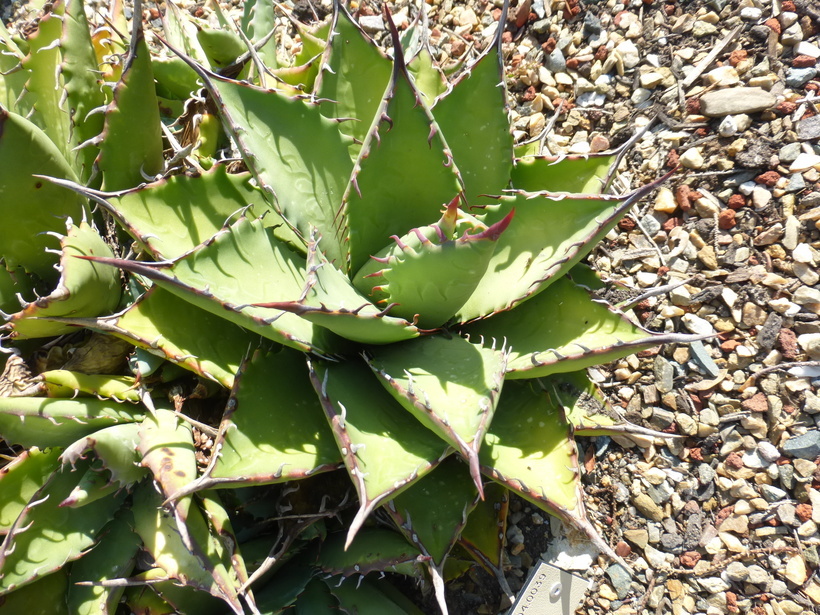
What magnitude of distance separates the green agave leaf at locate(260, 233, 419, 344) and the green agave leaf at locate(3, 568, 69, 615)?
87 cm

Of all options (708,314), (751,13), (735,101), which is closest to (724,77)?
(735,101)

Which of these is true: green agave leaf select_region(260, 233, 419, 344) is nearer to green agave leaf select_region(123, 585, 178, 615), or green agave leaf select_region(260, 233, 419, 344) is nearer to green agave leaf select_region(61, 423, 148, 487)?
green agave leaf select_region(61, 423, 148, 487)

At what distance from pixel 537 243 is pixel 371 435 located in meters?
0.49

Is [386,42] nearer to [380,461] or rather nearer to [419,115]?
[419,115]

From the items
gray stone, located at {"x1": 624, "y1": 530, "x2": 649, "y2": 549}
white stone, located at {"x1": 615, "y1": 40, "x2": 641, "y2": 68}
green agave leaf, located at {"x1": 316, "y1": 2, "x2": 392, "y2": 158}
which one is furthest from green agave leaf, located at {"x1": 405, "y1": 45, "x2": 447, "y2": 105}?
gray stone, located at {"x1": 624, "y1": 530, "x2": 649, "y2": 549}

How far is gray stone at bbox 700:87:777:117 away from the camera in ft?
5.06

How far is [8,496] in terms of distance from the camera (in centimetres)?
121

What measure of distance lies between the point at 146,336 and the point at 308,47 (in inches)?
33.6

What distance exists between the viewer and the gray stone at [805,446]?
4.63 feet

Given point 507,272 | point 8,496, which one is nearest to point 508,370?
point 507,272

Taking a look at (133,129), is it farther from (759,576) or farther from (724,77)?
(759,576)

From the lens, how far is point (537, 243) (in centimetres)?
118

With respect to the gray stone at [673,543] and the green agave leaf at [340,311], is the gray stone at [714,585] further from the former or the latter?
the green agave leaf at [340,311]

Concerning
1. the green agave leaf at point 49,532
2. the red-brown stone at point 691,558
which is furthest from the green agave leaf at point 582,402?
the green agave leaf at point 49,532
